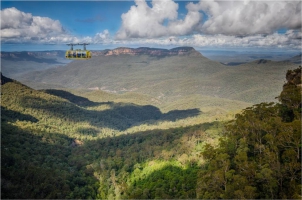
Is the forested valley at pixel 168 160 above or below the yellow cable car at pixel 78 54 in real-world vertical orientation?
below

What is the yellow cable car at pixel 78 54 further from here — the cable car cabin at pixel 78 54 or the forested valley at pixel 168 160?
the forested valley at pixel 168 160

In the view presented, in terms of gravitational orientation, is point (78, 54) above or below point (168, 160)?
above

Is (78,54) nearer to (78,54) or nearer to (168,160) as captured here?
(78,54)

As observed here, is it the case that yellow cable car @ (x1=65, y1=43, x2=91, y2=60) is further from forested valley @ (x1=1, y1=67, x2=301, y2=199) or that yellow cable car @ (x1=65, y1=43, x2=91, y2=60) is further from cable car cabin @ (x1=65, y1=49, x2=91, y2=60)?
forested valley @ (x1=1, y1=67, x2=301, y2=199)

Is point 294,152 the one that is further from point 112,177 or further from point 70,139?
point 70,139

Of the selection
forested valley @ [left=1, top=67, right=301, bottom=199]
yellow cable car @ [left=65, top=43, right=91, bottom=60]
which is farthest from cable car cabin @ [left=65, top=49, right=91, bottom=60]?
forested valley @ [left=1, top=67, right=301, bottom=199]

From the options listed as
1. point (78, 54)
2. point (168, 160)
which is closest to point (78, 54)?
point (78, 54)

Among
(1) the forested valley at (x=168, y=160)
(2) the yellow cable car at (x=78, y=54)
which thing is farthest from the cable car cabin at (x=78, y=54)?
(1) the forested valley at (x=168, y=160)

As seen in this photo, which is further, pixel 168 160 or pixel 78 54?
pixel 168 160
